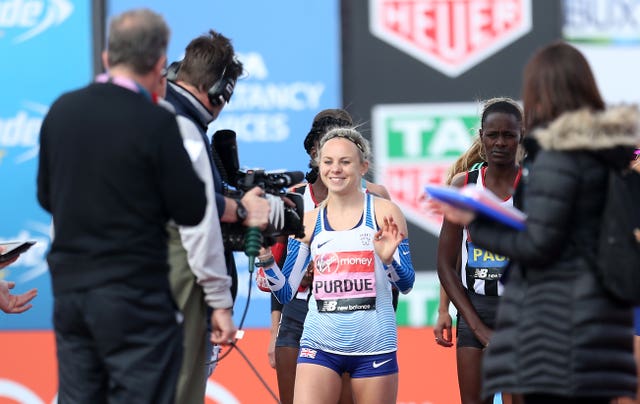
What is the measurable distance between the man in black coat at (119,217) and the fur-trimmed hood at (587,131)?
3.85 ft

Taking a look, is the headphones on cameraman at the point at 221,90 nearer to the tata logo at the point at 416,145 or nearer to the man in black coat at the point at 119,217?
the man in black coat at the point at 119,217

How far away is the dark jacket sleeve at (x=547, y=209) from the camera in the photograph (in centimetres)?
378

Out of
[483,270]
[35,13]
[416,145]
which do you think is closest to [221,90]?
[483,270]

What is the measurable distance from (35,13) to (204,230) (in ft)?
19.6

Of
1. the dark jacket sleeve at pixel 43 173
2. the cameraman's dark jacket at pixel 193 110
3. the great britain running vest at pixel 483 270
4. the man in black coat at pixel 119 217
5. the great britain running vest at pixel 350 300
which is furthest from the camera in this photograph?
the great britain running vest at pixel 483 270

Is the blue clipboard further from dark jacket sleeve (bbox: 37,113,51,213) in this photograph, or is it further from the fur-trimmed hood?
dark jacket sleeve (bbox: 37,113,51,213)

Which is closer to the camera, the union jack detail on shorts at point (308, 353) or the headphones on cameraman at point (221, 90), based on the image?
the headphones on cameraman at point (221, 90)

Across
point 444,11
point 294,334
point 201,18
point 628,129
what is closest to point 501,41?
point 444,11

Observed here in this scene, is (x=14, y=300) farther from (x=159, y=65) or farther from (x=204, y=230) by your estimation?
(x=159, y=65)

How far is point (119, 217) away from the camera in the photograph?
3.92 m

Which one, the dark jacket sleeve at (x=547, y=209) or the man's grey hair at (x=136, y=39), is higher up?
the man's grey hair at (x=136, y=39)

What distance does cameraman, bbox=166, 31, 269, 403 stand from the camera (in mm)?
4441

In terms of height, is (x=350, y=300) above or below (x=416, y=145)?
below

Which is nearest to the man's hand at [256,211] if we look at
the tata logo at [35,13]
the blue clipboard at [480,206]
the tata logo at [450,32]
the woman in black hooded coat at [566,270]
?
the blue clipboard at [480,206]
